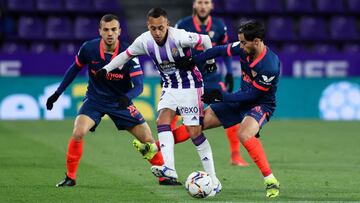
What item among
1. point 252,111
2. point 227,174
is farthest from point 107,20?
point 227,174

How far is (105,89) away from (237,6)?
41.7 feet

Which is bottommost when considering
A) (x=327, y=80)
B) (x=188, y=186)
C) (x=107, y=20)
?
(x=327, y=80)

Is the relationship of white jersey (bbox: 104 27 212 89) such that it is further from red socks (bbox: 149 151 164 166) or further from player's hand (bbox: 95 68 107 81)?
red socks (bbox: 149 151 164 166)

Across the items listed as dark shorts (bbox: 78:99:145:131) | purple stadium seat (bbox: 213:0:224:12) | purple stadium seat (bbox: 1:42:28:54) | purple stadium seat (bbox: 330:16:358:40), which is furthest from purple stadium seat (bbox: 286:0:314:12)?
dark shorts (bbox: 78:99:145:131)

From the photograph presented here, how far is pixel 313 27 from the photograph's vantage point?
21.6m

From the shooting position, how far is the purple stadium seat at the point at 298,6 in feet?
71.3

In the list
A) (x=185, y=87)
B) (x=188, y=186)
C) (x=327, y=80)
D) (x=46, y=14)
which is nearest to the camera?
(x=188, y=186)

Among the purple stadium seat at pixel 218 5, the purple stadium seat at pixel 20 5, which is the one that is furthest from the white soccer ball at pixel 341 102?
the purple stadium seat at pixel 20 5

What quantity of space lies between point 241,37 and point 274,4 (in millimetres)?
13622

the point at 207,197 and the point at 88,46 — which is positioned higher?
the point at 88,46

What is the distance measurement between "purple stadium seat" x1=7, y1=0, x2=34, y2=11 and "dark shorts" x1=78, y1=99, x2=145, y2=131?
1185cm

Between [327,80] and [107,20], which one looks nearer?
[107,20]

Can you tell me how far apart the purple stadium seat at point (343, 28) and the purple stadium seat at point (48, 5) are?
20.7 ft

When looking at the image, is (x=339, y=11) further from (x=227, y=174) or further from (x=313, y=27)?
(x=227, y=174)
